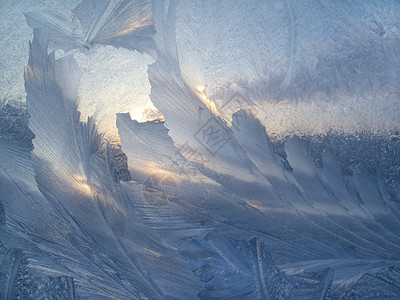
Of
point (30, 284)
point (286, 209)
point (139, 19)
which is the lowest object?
point (30, 284)

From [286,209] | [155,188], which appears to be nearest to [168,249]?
[155,188]

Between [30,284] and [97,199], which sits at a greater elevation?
[97,199]

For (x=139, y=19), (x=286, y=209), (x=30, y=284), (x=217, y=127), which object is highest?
(x=139, y=19)

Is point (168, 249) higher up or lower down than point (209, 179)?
lower down

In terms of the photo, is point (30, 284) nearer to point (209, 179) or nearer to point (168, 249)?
point (168, 249)

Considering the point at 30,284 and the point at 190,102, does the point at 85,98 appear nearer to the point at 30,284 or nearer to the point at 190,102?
the point at 190,102

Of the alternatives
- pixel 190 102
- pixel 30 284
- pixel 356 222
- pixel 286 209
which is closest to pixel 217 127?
pixel 190 102

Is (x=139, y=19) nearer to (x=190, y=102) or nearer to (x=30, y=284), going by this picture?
(x=190, y=102)

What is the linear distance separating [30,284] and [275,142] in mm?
457

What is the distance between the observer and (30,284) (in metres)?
0.52

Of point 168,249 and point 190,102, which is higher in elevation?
point 190,102

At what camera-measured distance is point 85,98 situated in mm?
511

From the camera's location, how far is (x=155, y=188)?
1.63ft

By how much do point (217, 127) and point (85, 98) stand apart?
213 mm
